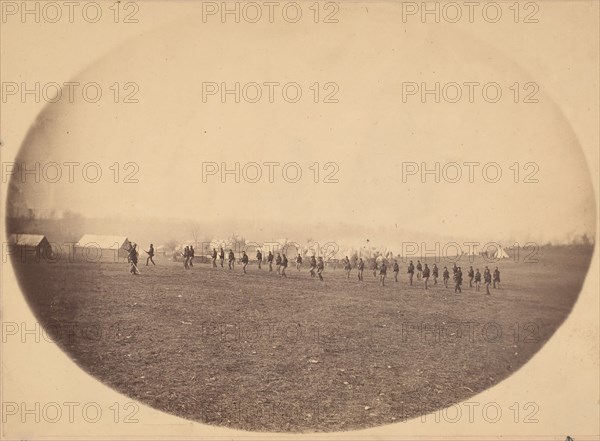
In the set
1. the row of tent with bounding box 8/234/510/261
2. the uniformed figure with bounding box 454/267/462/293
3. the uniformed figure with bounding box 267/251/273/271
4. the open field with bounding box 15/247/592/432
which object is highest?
the row of tent with bounding box 8/234/510/261

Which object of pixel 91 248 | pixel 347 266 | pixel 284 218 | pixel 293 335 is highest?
pixel 284 218

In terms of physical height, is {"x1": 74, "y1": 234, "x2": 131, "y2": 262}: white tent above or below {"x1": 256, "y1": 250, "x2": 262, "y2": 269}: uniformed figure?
above

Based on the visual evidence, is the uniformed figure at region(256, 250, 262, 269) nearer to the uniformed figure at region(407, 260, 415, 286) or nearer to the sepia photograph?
the sepia photograph

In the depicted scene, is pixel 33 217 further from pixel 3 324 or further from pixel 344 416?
pixel 344 416

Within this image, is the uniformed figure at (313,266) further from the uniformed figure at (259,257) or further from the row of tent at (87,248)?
the row of tent at (87,248)

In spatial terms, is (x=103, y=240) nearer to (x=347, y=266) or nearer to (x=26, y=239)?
(x=26, y=239)

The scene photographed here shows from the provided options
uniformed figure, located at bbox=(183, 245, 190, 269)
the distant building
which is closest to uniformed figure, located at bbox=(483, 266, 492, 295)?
uniformed figure, located at bbox=(183, 245, 190, 269)

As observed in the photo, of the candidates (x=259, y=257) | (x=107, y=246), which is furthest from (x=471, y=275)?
(x=107, y=246)

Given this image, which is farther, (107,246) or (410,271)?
(410,271)

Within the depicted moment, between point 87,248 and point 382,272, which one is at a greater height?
point 87,248
